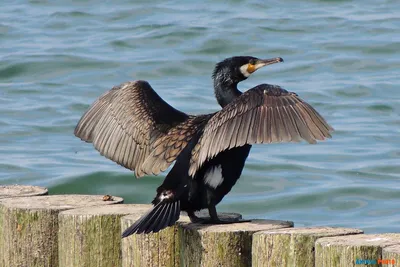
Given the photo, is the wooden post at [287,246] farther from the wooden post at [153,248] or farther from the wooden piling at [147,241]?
the wooden post at [153,248]

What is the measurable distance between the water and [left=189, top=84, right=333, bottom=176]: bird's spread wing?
3582mm

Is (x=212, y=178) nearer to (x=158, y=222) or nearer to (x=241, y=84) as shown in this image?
(x=158, y=222)

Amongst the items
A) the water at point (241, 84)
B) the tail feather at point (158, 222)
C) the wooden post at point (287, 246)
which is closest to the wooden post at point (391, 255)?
the wooden post at point (287, 246)

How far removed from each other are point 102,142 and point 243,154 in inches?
40.1

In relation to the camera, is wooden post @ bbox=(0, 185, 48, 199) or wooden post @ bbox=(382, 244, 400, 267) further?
wooden post @ bbox=(0, 185, 48, 199)

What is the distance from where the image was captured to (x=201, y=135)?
17.2 ft

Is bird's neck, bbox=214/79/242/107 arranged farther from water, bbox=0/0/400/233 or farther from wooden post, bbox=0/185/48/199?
water, bbox=0/0/400/233

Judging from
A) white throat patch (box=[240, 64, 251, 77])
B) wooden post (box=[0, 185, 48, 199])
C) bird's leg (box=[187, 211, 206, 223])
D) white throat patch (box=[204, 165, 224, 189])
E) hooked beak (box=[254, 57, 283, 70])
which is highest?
hooked beak (box=[254, 57, 283, 70])

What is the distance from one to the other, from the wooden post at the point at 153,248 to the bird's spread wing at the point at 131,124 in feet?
2.11

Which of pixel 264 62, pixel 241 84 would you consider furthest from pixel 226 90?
pixel 241 84

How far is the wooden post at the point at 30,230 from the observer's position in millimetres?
5188

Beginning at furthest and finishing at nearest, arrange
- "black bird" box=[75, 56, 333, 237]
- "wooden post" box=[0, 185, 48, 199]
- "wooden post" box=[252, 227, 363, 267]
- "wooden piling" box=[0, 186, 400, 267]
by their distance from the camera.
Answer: "wooden post" box=[0, 185, 48, 199] < "black bird" box=[75, 56, 333, 237] < "wooden post" box=[252, 227, 363, 267] < "wooden piling" box=[0, 186, 400, 267]

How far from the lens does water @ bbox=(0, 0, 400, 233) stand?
9.45 m

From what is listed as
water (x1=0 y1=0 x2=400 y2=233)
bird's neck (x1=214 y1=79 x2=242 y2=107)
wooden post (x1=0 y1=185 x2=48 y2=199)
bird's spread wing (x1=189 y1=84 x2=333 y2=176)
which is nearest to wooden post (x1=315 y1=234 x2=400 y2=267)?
bird's spread wing (x1=189 y1=84 x2=333 y2=176)
